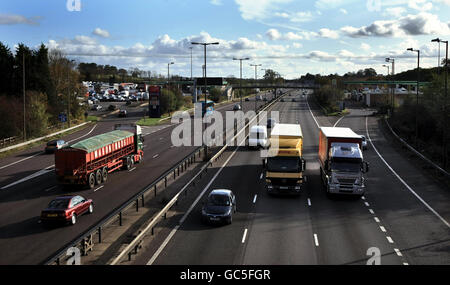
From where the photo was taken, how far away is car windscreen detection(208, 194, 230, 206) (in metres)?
24.9

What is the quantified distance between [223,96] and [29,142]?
124977 mm

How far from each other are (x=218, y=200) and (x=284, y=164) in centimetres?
716

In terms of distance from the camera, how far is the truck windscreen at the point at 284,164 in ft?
98.9

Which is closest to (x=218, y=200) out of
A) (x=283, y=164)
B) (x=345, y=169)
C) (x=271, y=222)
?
(x=271, y=222)

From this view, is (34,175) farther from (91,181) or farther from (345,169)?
(345,169)

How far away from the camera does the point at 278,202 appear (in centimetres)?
2941

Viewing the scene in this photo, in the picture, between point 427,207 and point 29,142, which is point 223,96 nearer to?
point 29,142

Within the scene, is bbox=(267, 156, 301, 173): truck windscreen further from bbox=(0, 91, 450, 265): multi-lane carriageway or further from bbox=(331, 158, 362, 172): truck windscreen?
bbox=(331, 158, 362, 172): truck windscreen

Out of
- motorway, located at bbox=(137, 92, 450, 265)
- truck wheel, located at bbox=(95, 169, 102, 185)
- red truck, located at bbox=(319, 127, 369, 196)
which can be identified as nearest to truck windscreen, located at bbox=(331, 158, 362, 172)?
red truck, located at bbox=(319, 127, 369, 196)

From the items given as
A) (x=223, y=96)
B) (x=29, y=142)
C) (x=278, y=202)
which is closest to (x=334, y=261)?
(x=278, y=202)

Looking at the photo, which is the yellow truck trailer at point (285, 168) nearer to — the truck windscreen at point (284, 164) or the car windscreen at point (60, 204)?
the truck windscreen at point (284, 164)

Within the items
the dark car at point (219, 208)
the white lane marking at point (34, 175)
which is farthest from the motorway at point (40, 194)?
the dark car at point (219, 208)

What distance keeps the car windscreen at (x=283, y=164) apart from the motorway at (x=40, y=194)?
988cm

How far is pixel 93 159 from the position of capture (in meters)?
33.8
